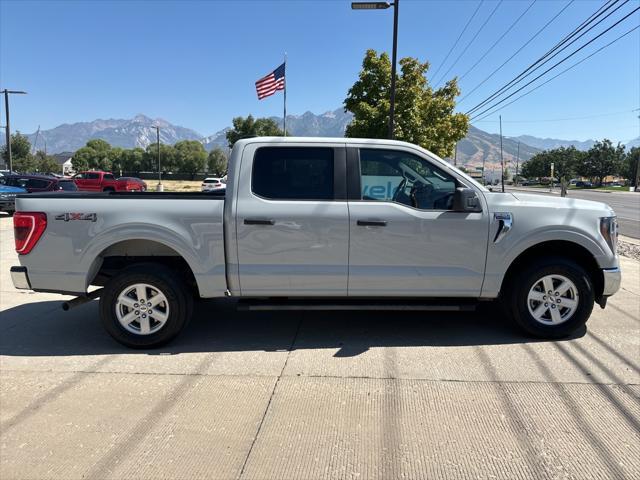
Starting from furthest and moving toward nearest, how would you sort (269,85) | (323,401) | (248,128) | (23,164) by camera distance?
(23,164) < (248,128) < (269,85) < (323,401)

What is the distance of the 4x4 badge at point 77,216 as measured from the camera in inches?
164

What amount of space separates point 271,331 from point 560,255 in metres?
3.05

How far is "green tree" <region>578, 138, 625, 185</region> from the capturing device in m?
92.4

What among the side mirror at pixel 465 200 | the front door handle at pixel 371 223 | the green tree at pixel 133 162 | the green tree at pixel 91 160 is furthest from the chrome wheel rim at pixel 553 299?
the green tree at pixel 91 160

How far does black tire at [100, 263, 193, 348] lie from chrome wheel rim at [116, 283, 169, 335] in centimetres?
2

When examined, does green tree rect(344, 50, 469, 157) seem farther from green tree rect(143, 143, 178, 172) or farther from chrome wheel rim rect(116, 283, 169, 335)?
green tree rect(143, 143, 178, 172)

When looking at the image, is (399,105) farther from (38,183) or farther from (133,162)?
(133,162)

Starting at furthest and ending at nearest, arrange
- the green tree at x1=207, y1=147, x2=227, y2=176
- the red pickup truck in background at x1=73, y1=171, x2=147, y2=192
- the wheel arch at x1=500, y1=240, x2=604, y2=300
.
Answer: the green tree at x1=207, y1=147, x2=227, y2=176 < the red pickup truck in background at x1=73, y1=171, x2=147, y2=192 < the wheel arch at x1=500, y1=240, x2=604, y2=300

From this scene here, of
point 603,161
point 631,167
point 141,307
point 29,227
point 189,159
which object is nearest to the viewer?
point 29,227

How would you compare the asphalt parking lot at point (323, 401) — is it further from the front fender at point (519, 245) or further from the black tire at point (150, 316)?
the front fender at point (519, 245)

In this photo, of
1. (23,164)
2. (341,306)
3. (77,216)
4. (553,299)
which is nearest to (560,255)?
(553,299)

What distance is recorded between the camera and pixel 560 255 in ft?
14.9

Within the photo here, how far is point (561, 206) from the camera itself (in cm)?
440

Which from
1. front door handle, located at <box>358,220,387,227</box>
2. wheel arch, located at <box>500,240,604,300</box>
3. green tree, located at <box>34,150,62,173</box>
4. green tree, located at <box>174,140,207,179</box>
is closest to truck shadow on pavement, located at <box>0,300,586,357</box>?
wheel arch, located at <box>500,240,604,300</box>
